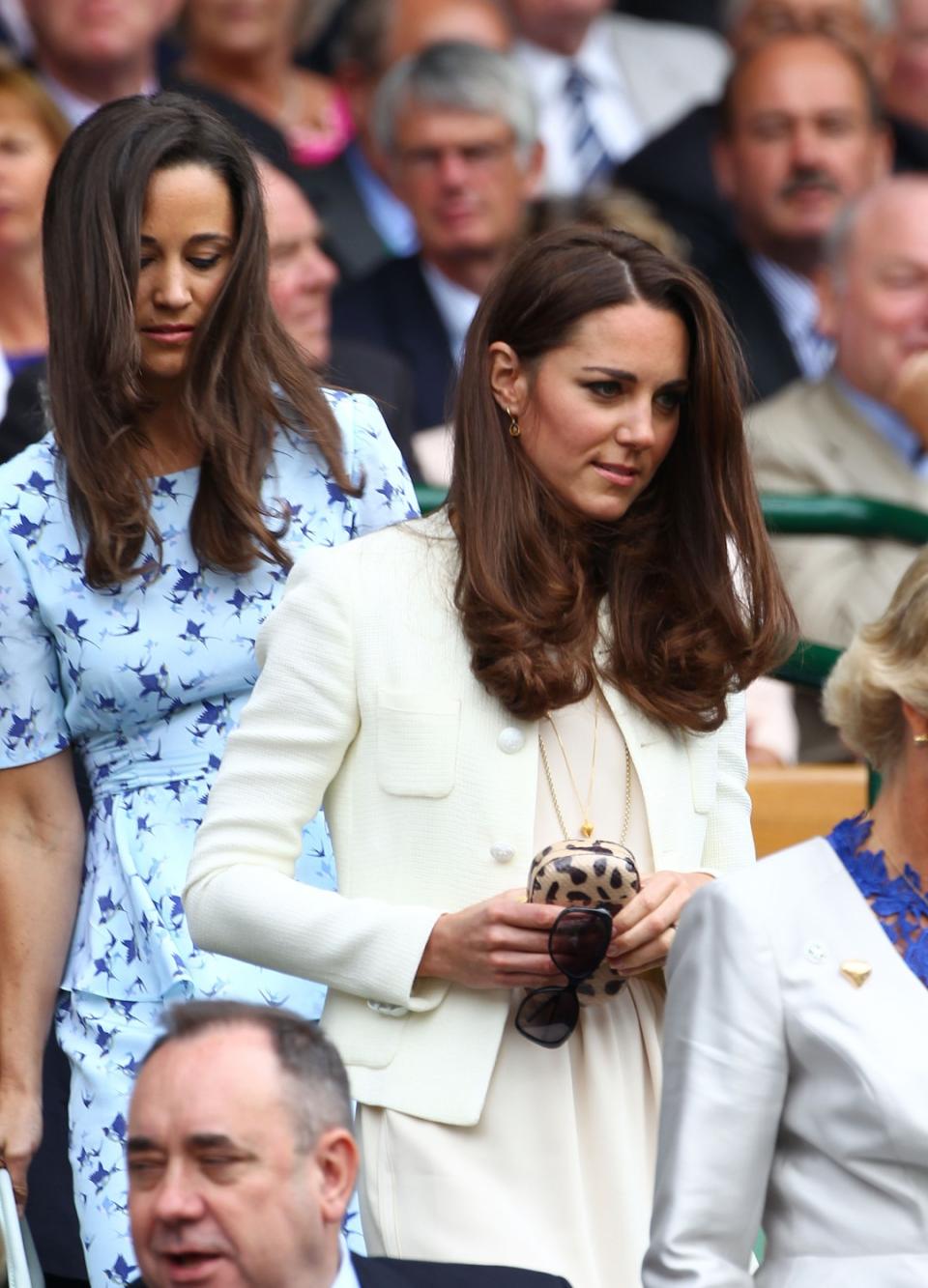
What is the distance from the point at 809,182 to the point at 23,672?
5072mm

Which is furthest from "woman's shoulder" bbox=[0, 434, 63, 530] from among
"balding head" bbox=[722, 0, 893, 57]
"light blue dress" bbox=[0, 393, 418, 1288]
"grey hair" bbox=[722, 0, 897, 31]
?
"grey hair" bbox=[722, 0, 897, 31]

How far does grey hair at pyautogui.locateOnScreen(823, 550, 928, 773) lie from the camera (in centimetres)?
269

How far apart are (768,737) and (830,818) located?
0.56 metres

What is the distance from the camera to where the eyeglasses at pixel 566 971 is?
2.84 metres

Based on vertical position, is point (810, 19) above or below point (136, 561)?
above

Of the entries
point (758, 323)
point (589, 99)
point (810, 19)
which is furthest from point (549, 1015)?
point (810, 19)

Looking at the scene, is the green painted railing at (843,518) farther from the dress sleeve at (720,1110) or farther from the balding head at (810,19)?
the dress sleeve at (720,1110)

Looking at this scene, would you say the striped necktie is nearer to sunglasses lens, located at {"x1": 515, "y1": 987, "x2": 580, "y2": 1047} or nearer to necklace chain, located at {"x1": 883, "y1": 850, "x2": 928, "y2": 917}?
sunglasses lens, located at {"x1": 515, "y1": 987, "x2": 580, "y2": 1047}

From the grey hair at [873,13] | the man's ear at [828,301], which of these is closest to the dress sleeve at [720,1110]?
the man's ear at [828,301]

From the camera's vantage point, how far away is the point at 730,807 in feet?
10.6

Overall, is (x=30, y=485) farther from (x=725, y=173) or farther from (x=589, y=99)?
(x=589, y=99)

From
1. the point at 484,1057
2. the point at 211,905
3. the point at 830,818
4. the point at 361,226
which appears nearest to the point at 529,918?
the point at 484,1057

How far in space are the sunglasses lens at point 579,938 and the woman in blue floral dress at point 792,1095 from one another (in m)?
0.24

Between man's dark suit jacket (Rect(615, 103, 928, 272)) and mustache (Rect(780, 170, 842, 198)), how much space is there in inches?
9.0
